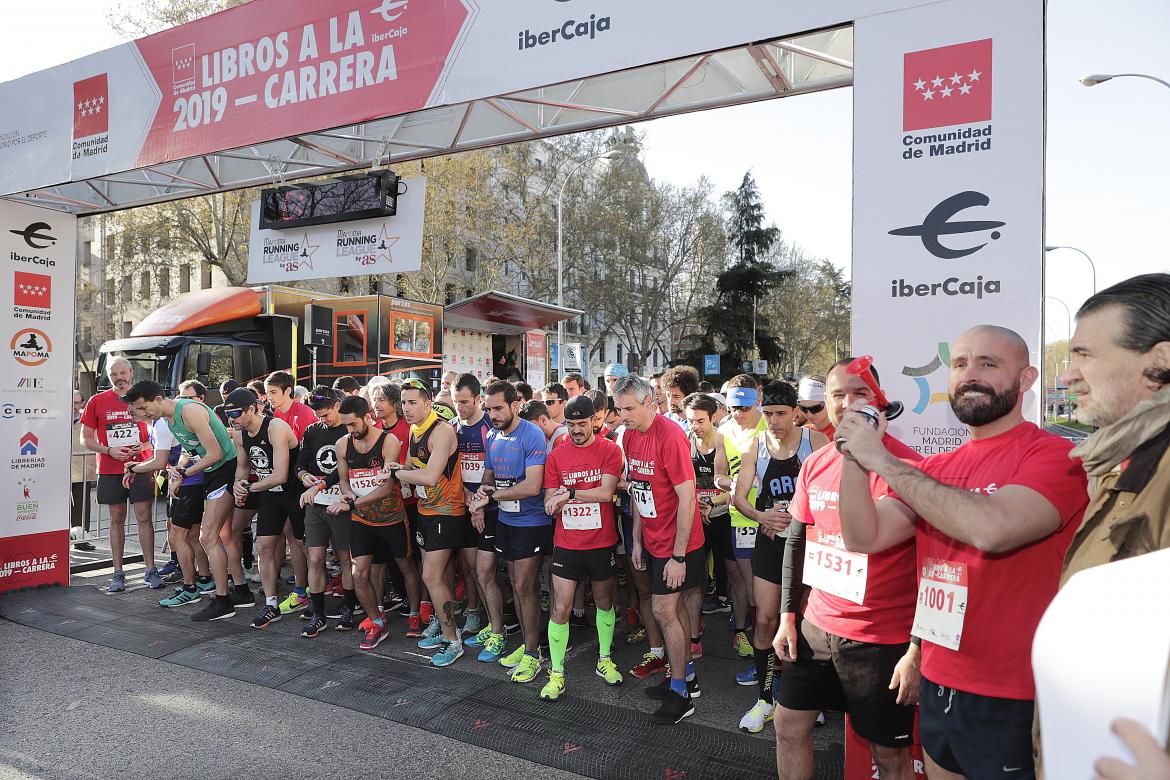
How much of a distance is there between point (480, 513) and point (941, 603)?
359cm

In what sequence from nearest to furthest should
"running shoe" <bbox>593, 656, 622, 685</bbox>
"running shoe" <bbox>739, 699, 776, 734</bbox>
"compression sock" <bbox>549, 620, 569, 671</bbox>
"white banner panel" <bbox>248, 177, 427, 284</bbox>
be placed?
"running shoe" <bbox>739, 699, 776, 734</bbox>, "compression sock" <bbox>549, 620, 569, 671</bbox>, "running shoe" <bbox>593, 656, 622, 685</bbox>, "white banner panel" <bbox>248, 177, 427, 284</bbox>

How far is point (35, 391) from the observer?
7.14 metres

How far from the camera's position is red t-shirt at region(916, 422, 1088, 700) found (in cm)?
201

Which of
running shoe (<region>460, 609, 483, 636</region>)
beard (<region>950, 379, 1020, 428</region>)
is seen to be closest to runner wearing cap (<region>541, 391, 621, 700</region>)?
running shoe (<region>460, 609, 483, 636</region>)

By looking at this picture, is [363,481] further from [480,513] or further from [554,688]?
[554,688]

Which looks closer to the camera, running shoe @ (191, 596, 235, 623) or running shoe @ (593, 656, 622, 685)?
running shoe @ (593, 656, 622, 685)

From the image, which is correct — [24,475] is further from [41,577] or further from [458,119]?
[458,119]

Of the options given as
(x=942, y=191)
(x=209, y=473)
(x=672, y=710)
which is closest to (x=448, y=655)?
(x=672, y=710)

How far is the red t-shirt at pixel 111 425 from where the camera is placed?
7441mm

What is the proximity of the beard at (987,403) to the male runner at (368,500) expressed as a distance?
4244 millimetres

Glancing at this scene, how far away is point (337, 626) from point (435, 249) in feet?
68.4

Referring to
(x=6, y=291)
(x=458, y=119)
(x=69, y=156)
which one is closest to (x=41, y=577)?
(x=6, y=291)

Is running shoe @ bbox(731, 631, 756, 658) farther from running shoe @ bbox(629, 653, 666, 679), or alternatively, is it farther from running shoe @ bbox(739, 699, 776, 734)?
running shoe @ bbox(739, 699, 776, 734)

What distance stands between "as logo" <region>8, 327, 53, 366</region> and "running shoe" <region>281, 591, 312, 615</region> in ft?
12.0
